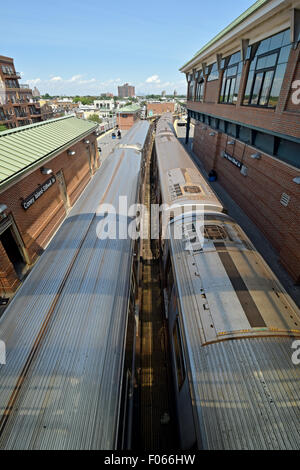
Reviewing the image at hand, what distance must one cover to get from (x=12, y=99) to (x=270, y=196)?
188ft

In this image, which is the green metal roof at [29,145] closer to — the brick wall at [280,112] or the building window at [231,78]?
the brick wall at [280,112]

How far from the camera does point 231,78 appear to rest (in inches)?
603

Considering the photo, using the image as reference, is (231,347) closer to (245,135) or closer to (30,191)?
(30,191)

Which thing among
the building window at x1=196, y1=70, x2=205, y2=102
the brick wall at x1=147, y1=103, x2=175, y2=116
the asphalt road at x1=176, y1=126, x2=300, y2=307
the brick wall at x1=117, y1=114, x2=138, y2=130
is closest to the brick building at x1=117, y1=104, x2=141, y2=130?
the brick wall at x1=117, y1=114, x2=138, y2=130

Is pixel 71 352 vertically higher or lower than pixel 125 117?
lower

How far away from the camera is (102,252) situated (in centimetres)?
702

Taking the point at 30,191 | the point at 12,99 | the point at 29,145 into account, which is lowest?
the point at 30,191

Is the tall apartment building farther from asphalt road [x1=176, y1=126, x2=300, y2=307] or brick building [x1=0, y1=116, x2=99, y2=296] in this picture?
asphalt road [x1=176, y1=126, x2=300, y2=307]

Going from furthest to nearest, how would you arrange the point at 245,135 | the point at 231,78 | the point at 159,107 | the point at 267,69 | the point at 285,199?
the point at 159,107 → the point at 231,78 → the point at 245,135 → the point at 267,69 → the point at 285,199

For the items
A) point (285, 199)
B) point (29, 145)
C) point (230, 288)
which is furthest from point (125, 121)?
point (230, 288)

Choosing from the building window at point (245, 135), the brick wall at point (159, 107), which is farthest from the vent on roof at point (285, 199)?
the brick wall at point (159, 107)

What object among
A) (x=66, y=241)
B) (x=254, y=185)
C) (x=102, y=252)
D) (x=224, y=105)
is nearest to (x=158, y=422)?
(x=102, y=252)

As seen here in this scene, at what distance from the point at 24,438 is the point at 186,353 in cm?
310
